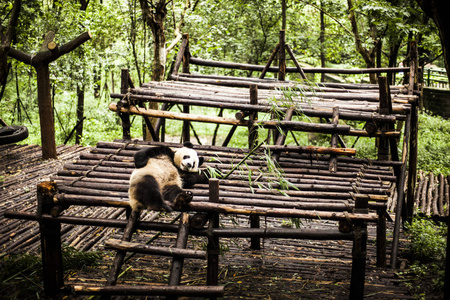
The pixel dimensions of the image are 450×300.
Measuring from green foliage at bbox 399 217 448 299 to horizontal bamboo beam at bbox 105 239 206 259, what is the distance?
2756 mm

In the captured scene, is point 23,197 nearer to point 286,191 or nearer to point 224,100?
point 224,100

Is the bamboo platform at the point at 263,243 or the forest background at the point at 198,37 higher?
the forest background at the point at 198,37

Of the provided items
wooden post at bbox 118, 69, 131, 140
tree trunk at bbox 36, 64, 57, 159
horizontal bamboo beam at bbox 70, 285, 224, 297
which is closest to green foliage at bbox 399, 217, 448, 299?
horizontal bamboo beam at bbox 70, 285, 224, 297

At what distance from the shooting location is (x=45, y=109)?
327 inches

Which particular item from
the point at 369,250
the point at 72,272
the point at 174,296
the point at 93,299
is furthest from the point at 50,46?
the point at 369,250

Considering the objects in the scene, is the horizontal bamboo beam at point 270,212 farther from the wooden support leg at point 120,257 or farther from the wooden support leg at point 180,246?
the wooden support leg at point 120,257

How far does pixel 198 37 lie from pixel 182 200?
912cm

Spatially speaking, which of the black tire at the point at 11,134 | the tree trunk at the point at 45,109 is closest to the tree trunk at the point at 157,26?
the tree trunk at the point at 45,109

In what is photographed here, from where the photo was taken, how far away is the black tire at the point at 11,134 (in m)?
8.45

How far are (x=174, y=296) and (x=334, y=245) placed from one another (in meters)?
3.36

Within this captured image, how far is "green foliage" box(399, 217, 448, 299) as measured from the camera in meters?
4.62

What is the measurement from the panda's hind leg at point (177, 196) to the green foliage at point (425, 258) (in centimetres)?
298

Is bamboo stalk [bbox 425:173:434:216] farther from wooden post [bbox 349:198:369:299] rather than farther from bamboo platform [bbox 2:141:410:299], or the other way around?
wooden post [bbox 349:198:369:299]

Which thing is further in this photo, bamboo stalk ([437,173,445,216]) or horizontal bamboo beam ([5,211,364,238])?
bamboo stalk ([437,173,445,216])
